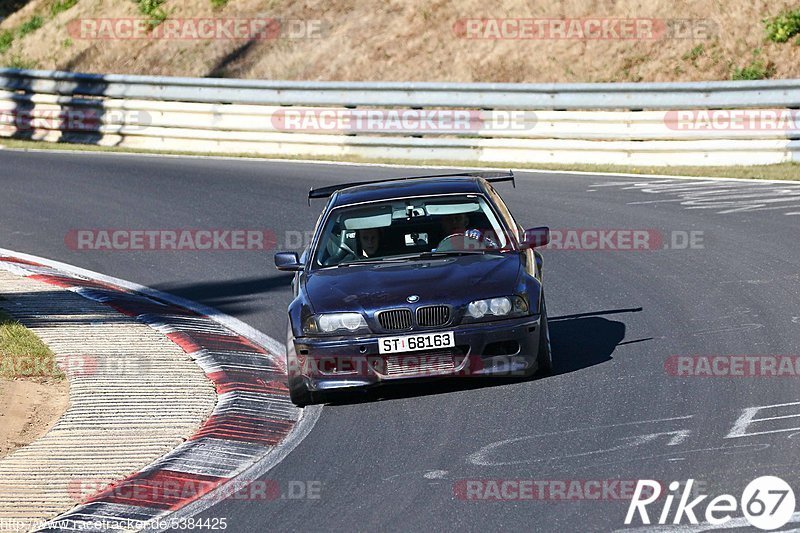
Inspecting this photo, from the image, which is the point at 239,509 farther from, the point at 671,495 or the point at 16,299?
the point at 16,299

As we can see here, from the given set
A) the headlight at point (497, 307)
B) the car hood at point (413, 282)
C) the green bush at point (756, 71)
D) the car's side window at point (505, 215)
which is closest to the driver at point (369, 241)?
the car hood at point (413, 282)

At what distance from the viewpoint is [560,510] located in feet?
21.4

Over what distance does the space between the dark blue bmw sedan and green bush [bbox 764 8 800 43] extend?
1484cm

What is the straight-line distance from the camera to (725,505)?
637 centimetres

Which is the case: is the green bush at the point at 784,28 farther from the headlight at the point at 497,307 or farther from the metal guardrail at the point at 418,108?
the headlight at the point at 497,307

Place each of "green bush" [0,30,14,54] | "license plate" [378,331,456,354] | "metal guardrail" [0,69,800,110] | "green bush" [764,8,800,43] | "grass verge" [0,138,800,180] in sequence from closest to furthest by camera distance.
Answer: "license plate" [378,331,456,354], "grass verge" [0,138,800,180], "metal guardrail" [0,69,800,110], "green bush" [764,8,800,43], "green bush" [0,30,14,54]

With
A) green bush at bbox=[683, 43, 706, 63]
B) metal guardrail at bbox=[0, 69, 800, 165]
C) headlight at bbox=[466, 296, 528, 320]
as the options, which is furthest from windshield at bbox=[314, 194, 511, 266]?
green bush at bbox=[683, 43, 706, 63]

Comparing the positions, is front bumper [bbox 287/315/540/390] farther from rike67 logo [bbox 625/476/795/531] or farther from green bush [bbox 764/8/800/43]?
green bush [bbox 764/8/800/43]

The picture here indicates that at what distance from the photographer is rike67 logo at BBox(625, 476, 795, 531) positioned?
6129 mm

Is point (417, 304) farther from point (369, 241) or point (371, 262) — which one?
point (369, 241)

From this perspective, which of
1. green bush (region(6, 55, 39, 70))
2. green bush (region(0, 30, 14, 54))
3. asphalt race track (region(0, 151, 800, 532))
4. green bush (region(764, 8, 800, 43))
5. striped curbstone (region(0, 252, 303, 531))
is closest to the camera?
asphalt race track (region(0, 151, 800, 532))

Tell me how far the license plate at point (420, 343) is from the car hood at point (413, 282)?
0.83 feet

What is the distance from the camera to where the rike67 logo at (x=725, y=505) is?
6129 millimetres

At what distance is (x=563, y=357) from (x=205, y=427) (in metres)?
2.87
